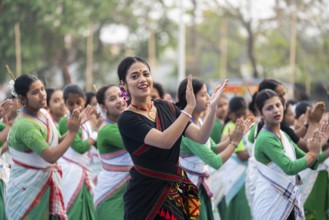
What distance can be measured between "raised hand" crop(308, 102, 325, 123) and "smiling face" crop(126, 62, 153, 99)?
2.60m

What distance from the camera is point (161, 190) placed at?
16.7 ft

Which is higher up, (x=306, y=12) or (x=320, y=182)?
(x=306, y=12)

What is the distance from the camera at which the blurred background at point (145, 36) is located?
2420 cm

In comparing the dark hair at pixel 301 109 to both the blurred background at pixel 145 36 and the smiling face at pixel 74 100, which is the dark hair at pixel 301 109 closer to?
the smiling face at pixel 74 100

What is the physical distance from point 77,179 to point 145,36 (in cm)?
2262

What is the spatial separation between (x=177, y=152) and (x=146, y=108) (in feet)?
1.21

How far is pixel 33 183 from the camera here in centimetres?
694

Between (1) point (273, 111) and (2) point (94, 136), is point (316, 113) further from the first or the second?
(2) point (94, 136)

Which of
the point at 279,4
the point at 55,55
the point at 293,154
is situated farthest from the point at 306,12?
the point at 293,154

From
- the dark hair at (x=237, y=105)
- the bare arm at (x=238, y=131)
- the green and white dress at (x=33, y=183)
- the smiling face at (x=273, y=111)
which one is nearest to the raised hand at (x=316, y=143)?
the smiling face at (x=273, y=111)

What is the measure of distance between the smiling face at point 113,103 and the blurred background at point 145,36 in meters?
16.1

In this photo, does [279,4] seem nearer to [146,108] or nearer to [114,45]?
[114,45]

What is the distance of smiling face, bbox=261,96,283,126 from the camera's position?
6785mm

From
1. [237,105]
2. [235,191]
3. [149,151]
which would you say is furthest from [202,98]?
[235,191]
